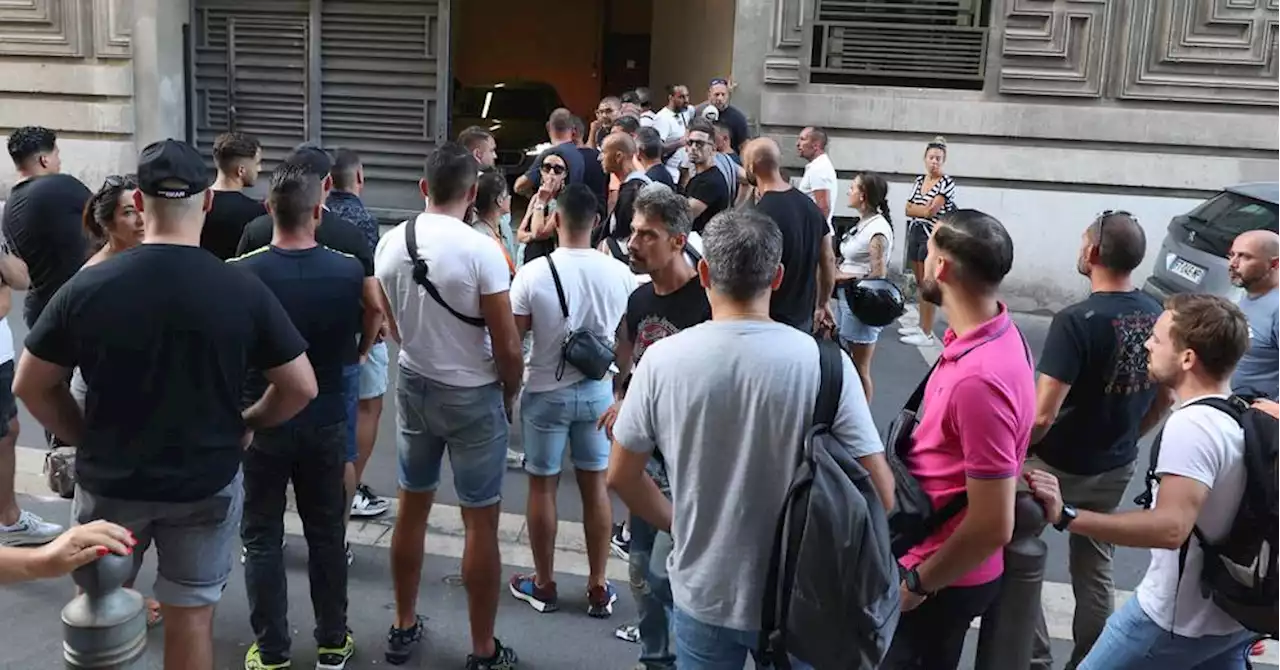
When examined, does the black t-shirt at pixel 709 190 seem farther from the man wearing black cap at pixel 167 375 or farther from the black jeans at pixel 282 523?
the man wearing black cap at pixel 167 375

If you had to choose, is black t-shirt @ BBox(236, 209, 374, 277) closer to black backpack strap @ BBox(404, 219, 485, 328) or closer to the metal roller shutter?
black backpack strap @ BBox(404, 219, 485, 328)

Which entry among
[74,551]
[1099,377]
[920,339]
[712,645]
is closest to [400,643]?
[712,645]

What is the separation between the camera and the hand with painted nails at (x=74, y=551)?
2.14 metres

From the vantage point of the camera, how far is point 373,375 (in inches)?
204

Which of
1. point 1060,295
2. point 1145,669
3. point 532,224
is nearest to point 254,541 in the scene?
point 1145,669

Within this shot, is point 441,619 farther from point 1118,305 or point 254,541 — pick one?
point 1118,305

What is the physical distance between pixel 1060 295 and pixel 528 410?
25.9ft

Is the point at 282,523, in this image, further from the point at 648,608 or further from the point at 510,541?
the point at 510,541

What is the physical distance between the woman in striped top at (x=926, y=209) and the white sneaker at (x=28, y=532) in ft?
21.5

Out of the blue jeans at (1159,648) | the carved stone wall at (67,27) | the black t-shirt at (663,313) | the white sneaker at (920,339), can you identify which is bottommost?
the white sneaker at (920,339)

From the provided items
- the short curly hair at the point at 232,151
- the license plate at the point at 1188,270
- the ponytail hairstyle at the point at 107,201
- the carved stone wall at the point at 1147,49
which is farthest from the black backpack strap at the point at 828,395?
the carved stone wall at the point at 1147,49

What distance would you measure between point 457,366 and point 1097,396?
2.18 meters

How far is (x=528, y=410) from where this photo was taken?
4.21 m

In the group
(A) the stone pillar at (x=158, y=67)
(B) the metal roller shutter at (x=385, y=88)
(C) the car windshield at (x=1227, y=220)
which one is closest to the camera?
(C) the car windshield at (x=1227, y=220)
